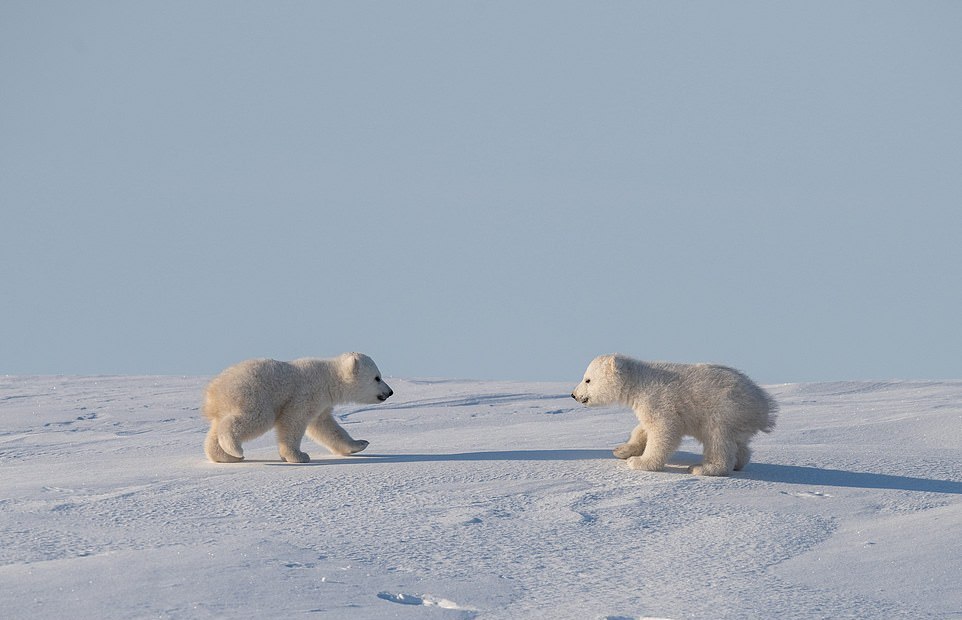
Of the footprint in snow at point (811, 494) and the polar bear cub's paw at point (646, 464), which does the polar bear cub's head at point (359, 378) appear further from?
the footprint in snow at point (811, 494)

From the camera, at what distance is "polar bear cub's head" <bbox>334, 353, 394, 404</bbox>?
838cm

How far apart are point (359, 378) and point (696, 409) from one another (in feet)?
8.52

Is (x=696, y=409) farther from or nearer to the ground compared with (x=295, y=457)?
farther from the ground

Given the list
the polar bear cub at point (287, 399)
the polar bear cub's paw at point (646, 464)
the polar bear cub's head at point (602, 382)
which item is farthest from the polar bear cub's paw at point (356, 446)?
the polar bear cub's paw at point (646, 464)

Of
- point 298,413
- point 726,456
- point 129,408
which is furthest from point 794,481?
point 129,408

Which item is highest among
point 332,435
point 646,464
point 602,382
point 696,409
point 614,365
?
point 614,365

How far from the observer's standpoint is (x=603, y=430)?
10680mm

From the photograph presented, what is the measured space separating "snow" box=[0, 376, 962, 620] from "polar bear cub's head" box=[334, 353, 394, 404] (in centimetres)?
50

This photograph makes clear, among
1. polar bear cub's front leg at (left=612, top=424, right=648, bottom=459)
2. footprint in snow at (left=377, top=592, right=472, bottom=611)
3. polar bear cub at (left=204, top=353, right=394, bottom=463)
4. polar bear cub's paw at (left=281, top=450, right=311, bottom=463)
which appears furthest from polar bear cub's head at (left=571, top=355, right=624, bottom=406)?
footprint in snow at (left=377, top=592, right=472, bottom=611)

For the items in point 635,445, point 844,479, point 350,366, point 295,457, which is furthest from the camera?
point 350,366

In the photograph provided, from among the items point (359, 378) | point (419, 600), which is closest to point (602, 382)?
point (359, 378)

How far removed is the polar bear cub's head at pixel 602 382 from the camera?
7.74 metres

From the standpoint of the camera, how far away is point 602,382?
25.7 feet

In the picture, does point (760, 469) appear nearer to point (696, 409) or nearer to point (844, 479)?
point (844, 479)
